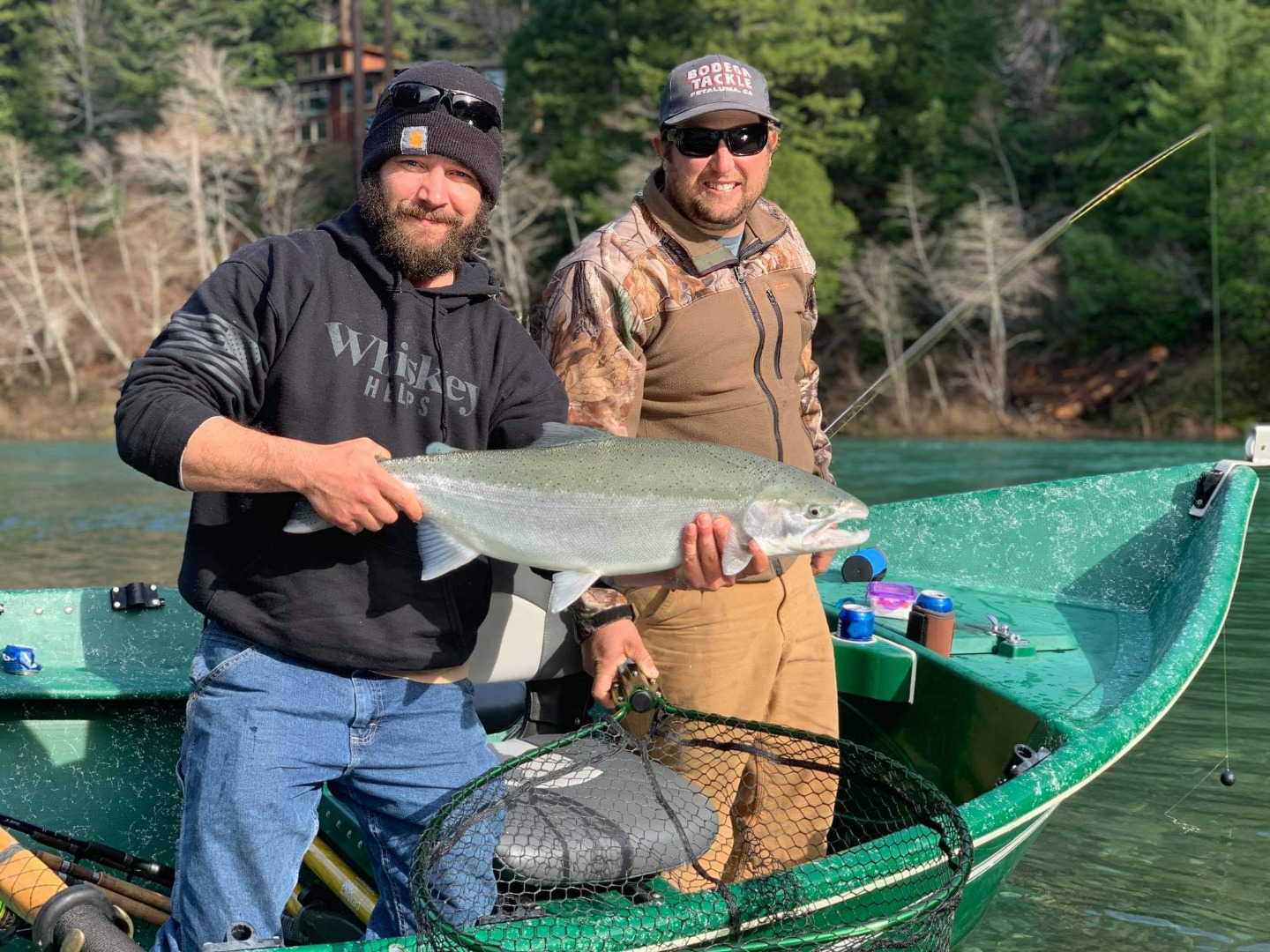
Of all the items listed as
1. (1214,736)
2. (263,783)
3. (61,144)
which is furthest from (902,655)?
(61,144)

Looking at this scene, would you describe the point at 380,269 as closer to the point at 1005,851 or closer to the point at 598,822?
the point at 598,822

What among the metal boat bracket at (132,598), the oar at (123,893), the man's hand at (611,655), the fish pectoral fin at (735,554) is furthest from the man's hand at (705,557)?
the metal boat bracket at (132,598)

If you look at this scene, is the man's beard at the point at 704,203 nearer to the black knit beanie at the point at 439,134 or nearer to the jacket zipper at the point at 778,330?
the jacket zipper at the point at 778,330

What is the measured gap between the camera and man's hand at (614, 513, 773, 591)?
3078 mm

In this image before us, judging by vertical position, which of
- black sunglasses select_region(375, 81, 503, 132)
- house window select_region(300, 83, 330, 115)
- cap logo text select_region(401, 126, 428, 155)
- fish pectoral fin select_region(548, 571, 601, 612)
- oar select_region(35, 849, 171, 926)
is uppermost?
house window select_region(300, 83, 330, 115)

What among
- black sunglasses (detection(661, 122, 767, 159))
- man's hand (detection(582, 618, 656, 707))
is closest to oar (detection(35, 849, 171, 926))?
man's hand (detection(582, 618, 656, 707))

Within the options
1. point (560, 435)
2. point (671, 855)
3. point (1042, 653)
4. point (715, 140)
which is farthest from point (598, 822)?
point (1042, 653)

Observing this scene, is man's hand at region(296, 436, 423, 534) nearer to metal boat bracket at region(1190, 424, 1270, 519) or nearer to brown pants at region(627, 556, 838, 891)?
brown pants at region(627, 556, 838, 891)

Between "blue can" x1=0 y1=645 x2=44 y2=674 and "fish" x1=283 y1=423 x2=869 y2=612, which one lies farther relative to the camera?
"blue can" x1=0 y1=645 x2=44 y2=674

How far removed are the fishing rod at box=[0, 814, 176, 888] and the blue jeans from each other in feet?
4.22

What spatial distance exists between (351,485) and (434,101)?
933 mm

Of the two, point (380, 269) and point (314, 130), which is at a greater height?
point (314, 130)

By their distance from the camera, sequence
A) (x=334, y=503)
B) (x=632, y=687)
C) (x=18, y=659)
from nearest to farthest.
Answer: (x=334, y=503), (x=632, y=687), (x=18, y=659)

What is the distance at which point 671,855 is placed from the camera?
3.21m
